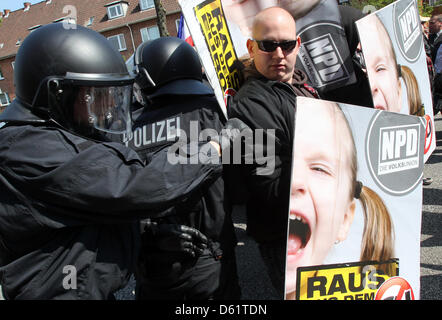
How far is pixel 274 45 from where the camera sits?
1.56 m

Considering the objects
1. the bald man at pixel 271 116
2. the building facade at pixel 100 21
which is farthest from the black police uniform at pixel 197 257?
the building facade at pixel 100 21

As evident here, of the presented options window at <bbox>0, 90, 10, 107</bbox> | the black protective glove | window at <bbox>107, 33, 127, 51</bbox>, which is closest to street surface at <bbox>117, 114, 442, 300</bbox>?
the black protective glove

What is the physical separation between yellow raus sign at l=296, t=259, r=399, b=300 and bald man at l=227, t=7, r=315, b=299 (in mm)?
208

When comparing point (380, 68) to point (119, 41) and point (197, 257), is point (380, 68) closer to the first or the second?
point (197, 257)

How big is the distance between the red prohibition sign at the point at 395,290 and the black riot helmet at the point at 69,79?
1365mm

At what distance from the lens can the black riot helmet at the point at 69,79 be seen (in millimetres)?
1185

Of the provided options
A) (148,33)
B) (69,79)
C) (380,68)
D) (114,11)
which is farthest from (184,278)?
(114,11)

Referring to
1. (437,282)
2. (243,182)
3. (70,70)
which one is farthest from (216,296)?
(437,282)

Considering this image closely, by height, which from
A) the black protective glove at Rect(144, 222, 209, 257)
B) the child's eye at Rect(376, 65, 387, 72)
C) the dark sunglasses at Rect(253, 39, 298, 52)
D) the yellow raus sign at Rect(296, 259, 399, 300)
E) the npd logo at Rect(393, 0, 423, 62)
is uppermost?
the npd logo at Rect(393, 0, 423, 62)

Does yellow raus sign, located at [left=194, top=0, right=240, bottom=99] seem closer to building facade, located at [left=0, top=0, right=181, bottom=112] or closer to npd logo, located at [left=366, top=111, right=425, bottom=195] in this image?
npd logo, located at [left=366, top=111, right=425, bottom=195]

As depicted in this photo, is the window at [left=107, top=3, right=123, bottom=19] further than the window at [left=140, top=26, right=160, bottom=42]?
Yes

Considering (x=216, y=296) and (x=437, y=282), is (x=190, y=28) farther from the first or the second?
(x=437, y=282)

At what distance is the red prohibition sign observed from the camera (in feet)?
4.79

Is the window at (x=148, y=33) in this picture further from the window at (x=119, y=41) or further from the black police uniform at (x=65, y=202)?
the black police uniform at (x=65, y=202)
